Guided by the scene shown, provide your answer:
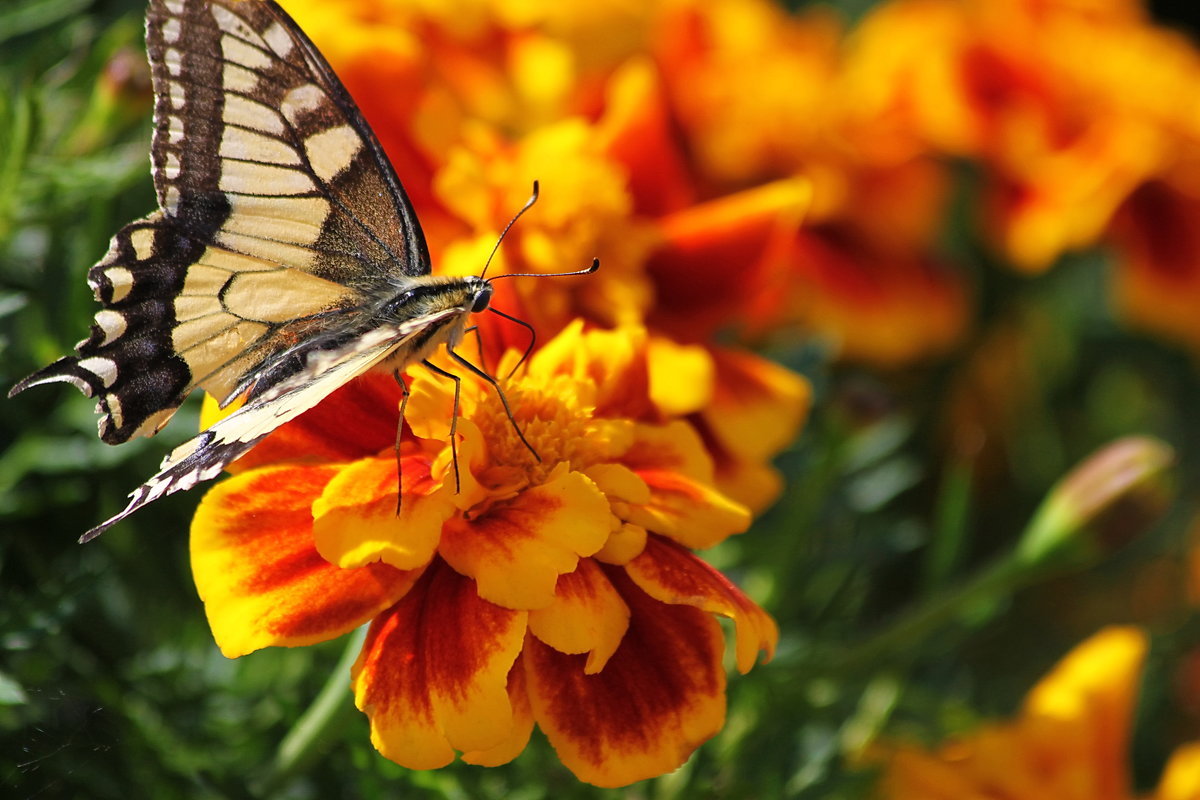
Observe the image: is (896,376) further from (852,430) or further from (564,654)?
(564,654)

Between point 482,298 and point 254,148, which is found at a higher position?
point 254,148

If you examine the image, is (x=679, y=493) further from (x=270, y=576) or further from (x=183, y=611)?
(x=183, y=611)

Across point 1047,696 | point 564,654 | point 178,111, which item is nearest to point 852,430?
point 1047,696

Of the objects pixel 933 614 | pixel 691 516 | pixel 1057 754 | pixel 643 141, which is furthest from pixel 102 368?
pixel 1057 754

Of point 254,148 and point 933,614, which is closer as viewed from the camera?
point 254,148

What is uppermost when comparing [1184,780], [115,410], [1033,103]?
[115,410]

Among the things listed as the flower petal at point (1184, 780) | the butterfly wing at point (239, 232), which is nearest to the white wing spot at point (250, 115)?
the butterfly wing at point (239, 232)

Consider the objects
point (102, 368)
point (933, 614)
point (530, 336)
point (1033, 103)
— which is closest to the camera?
point (102, 368)
